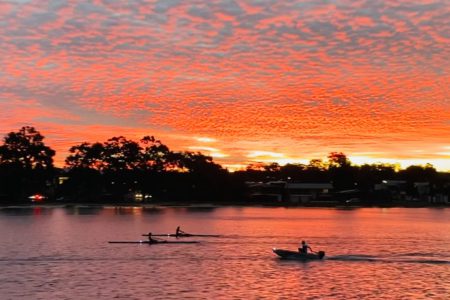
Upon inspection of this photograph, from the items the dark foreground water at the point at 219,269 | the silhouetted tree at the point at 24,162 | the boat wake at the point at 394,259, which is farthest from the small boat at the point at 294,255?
the silhouetted tree at the point at 24,162

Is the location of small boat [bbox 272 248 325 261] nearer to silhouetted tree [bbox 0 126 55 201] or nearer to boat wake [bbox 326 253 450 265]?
boat wake [bbox 326 253 450 265]

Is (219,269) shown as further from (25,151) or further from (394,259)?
(25,151)

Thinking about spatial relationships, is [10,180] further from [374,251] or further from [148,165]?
[374,251]

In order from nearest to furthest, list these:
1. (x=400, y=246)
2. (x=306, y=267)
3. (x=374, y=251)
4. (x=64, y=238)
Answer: (x=306, y=267) < (x=374, y=251) < (x=400, y=246) < (x=64, y=238)

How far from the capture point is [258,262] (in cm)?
5647

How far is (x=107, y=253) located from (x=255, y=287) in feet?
74.5

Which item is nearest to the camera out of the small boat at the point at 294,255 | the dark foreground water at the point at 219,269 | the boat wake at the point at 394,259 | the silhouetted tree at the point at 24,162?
the dark foreground water at the point at 219,269

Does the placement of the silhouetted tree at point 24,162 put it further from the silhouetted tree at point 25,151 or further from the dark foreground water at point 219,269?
the dark foreground water at point 219,269

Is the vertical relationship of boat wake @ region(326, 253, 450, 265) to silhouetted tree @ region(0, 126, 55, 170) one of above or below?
below

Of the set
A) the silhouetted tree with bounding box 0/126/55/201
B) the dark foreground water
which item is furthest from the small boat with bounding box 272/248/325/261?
the silhouetted tree with bounding box 0/126/55/201

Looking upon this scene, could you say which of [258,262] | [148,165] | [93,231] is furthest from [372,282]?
[148,165]

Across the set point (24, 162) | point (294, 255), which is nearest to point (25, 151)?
point (24, 162)

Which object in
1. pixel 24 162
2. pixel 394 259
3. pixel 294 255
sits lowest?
pixel 394 259

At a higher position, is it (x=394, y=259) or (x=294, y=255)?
(x=294, y=255)
